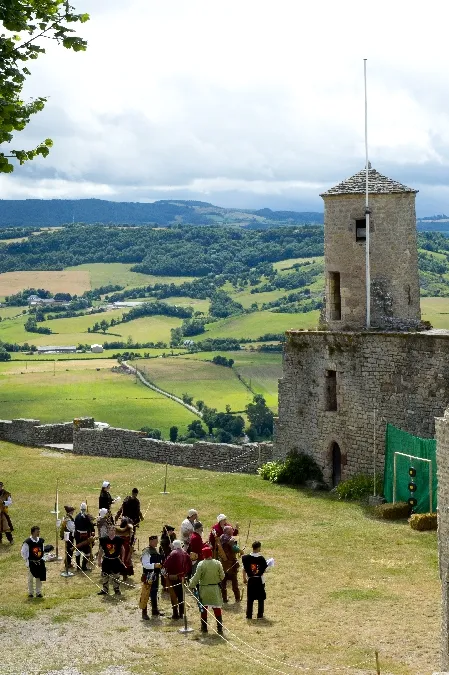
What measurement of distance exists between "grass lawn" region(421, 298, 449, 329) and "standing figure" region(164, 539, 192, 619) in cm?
7487

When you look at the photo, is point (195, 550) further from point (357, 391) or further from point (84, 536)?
point (357, 391)

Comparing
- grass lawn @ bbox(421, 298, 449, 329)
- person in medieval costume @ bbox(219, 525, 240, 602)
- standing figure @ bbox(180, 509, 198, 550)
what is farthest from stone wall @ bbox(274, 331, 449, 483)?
grass lawn @ bbox(421, 298, 449, 329)

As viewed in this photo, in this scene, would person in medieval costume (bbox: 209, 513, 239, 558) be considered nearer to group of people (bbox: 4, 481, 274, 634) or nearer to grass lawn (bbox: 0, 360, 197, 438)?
group of people (bbox: 4, 481, 274, 634)

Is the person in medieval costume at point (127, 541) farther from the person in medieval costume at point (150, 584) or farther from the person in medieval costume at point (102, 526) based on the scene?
the person in medieval costume at point (150, 584)

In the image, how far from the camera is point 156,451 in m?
37.0

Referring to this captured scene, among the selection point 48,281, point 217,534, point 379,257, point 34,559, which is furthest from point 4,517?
point 48,281

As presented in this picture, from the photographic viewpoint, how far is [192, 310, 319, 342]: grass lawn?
130 meters

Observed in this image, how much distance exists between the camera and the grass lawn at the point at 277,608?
56.4ft

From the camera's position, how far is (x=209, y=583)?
60.6 feet

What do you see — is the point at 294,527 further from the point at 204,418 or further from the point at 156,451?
the point at 204,418

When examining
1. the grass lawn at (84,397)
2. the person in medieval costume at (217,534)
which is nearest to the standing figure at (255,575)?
the person in medieval costume at (217,534)

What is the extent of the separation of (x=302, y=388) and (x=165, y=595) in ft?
43.8

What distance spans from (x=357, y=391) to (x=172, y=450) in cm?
822

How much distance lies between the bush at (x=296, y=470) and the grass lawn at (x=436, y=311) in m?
61.1
